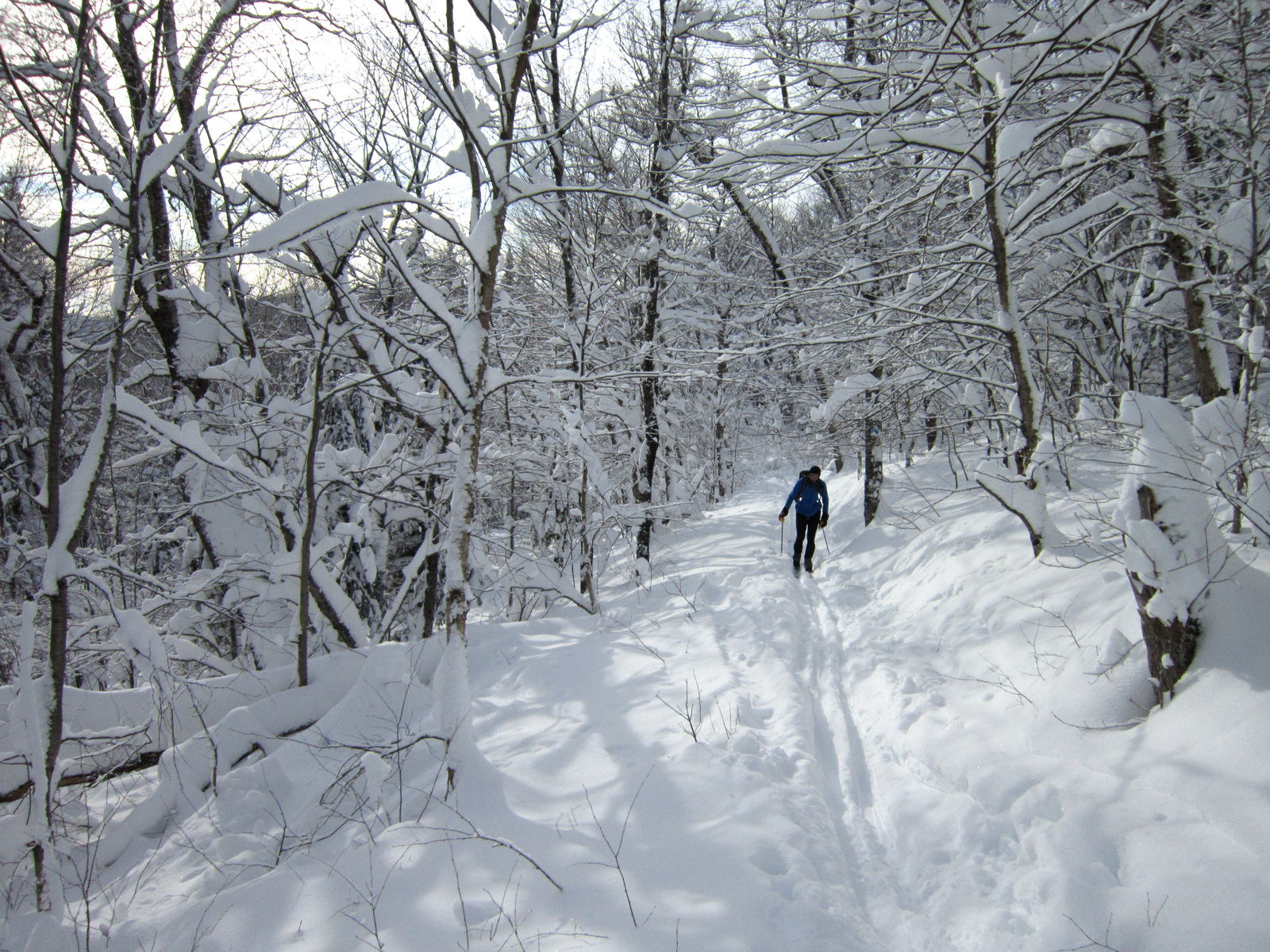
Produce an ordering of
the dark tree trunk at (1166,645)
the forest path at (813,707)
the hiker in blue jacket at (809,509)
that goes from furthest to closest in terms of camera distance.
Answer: the hiker in blue jacket at (809,509) → the dark tree trunk at (1166,645) → the forest path at (813,707)

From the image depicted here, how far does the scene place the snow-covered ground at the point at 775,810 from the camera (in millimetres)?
2250

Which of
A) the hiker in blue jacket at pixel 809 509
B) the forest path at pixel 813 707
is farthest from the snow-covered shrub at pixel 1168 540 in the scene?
the hiker in blue jacket at pixel 809 509

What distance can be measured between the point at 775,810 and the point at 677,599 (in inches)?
184

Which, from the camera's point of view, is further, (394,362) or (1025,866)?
(394,362)

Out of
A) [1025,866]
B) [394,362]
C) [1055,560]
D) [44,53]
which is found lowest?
[1025,866]

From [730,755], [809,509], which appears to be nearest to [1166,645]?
[730,755]

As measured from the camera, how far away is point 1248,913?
199 centimetres

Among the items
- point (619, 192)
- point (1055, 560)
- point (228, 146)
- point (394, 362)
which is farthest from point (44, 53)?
point (1055, 560)

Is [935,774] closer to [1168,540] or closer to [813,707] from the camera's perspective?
[813,707]

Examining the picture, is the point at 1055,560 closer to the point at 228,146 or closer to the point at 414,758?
the point at 414,758

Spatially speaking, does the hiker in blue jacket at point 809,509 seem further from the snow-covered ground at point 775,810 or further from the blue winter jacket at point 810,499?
the snow-covered ground at point 775,810

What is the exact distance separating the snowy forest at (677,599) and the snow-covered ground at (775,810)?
0.03m

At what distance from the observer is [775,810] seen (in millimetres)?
2834

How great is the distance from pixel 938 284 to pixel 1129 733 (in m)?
4.48
